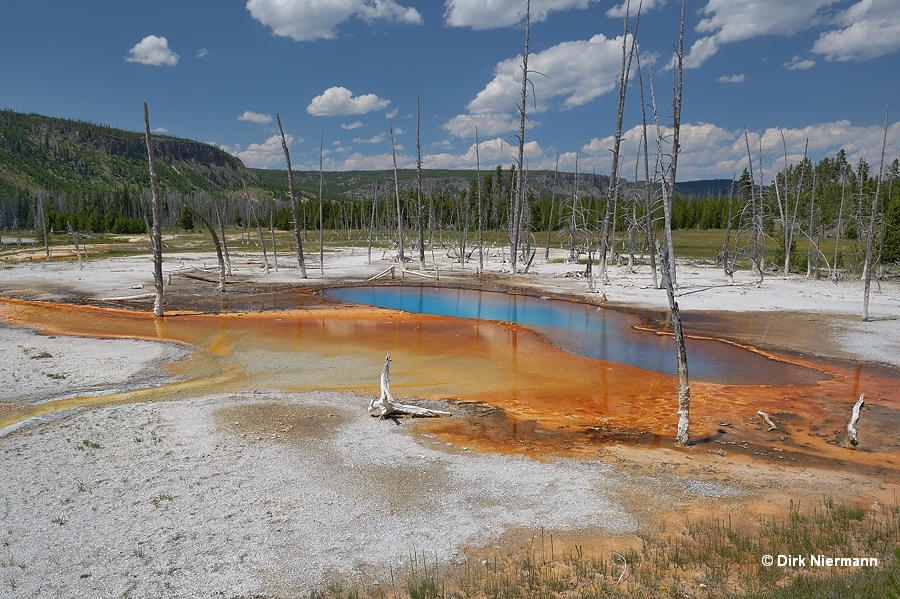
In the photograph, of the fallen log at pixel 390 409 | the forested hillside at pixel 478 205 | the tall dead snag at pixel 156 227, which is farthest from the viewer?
the forested hillside at pixel 478 205

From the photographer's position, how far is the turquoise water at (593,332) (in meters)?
15.7

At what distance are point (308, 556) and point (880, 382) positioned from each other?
14.5 m

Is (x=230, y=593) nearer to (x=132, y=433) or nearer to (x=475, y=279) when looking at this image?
(x=132, y=433)

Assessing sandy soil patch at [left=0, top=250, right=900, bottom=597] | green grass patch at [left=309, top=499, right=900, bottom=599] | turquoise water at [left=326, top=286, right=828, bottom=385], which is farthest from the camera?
turquoise water at [left=326, top=286, right=828, bottom=385]

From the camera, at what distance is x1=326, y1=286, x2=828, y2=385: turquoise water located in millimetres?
15664

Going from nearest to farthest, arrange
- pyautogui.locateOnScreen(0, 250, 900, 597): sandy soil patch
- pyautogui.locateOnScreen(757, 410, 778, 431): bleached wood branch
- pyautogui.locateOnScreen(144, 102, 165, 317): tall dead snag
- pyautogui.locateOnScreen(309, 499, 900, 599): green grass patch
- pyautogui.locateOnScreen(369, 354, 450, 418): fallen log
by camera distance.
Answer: pyautogui.locateOnScreen(309, 499, 900, 599): green grass patch → pyautogui.locateOnScreen(0, 250, 900, 597): sandy soil patch → pyautogui.locateOnScreen(757, 410, 778, 431): bleached wood branch → pyautogui.locateOnScreen(369, 354, 450, 418): fallen log → pyautogui.locateOnScreen(144, 102, 165, 317): tall dead snag

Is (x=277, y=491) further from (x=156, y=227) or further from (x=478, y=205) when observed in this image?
(x=478, y=205)

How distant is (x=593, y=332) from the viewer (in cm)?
2116

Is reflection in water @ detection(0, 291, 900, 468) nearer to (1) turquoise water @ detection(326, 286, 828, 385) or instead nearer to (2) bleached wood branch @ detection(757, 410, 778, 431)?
(2) bleached wood branch @ detection(757, 410, 778, 431)

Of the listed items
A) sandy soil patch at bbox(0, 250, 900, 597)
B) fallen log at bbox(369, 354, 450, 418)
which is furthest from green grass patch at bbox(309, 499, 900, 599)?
Answer: fallen log at bbox(369, 354, 450, 418)

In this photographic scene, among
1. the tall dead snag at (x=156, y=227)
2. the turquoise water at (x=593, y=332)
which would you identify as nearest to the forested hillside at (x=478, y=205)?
the turquoise water at (x=593, y=332)

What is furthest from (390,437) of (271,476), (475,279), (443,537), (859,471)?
(475,279)

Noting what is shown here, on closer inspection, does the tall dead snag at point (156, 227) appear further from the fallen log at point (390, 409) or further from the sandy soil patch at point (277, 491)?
the fallen log at point (390, 409)

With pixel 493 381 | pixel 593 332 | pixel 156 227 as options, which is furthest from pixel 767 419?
pixel 156 227
